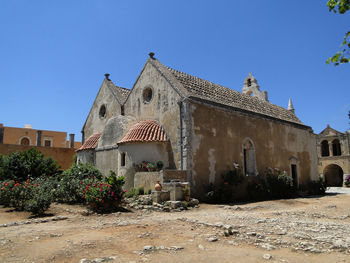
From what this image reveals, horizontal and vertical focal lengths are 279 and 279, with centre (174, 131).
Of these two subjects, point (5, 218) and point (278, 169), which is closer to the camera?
point (5, 218)

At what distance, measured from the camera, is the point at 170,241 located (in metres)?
6.48

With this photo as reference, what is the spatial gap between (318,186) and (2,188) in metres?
21.1

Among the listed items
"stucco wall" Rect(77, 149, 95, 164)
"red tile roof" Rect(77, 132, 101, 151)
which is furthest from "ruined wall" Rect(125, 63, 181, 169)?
"stucco wall" Rect(77, 149, 95, 164)

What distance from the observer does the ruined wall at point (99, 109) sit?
69.2ft

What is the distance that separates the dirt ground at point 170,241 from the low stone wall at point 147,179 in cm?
452

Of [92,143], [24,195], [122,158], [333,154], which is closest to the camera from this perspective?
[24,195]

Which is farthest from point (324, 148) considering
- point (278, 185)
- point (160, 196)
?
point (160, 196)

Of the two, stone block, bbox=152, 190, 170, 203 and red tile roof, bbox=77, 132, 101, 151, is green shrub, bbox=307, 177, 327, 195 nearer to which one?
stone block, bbox=152, 190, 170, 203

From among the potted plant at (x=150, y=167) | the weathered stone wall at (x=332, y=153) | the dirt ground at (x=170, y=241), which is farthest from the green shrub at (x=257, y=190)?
the weathered stone wall at (x=332, y=153)

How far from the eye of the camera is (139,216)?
10125 millimetres

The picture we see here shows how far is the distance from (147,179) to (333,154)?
3455 centimetres

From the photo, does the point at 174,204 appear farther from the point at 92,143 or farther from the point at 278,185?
the point at 92,143

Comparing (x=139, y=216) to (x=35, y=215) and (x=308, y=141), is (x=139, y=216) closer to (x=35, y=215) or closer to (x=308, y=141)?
(x=35, y=215)

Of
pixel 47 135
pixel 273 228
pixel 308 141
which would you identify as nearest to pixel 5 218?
pixel 273 228
